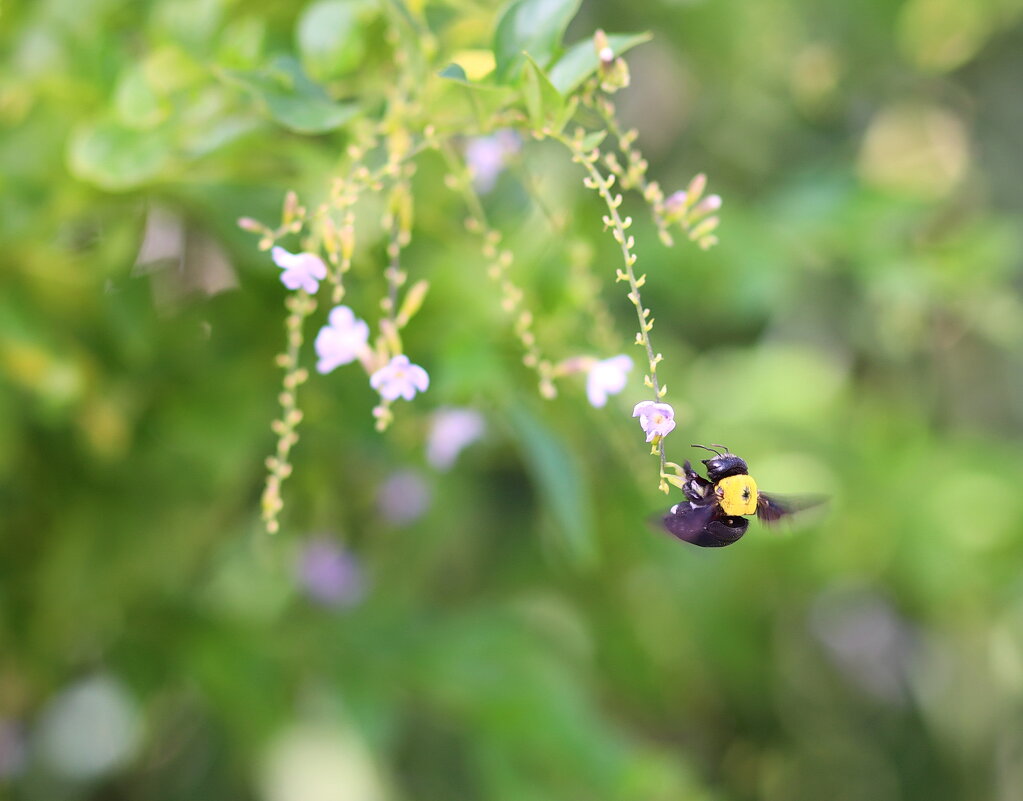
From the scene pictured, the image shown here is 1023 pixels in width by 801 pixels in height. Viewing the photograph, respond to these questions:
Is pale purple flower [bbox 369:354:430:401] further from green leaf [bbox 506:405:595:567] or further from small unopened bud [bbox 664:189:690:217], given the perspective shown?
green leaf [bbox 506:405:595:567]

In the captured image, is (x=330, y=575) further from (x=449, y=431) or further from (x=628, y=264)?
(x=628, y=264)

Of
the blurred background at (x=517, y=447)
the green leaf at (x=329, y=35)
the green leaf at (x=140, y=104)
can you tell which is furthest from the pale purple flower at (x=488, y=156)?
the green leaf at (x=140, y=104)

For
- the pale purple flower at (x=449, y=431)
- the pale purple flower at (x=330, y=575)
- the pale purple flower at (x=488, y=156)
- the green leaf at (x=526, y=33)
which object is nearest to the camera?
the green leaf at (x=526, y=33)

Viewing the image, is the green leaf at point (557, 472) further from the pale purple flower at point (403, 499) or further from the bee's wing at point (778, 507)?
the pale purple flower at point (403, 499)

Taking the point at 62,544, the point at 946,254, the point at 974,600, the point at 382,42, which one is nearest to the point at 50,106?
the point at 382,42

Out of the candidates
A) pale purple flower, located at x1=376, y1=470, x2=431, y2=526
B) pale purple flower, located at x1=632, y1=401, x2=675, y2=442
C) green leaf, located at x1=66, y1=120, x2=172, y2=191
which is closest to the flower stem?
pale purple flower, located at x1=632, y1=401, x2=675, y2=442

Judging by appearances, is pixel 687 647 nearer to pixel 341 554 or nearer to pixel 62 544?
pixel 341 554
